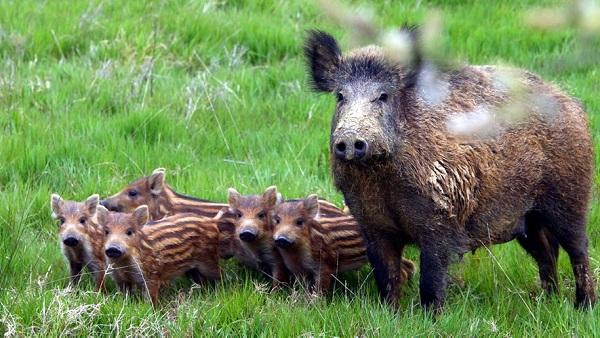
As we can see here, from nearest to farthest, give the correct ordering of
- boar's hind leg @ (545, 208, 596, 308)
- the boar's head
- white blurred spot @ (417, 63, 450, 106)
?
white blurred spot @ (417, 63, 450, 106)
the boar's head
boar's hind leg @ (545, 208, 596, 308)

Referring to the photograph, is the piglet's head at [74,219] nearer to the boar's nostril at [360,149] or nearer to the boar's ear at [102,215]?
the boar's ear at [102,215]

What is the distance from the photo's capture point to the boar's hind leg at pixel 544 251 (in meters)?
5.97

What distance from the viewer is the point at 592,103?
335 inches

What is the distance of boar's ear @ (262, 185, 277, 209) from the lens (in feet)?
21.4

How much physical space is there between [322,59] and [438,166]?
2.76 ft

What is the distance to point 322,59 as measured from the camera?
545 cm

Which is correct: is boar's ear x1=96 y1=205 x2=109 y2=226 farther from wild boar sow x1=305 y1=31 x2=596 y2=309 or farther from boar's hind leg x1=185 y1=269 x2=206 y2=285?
wild boar sow x1=305 y1=31 x2=596 y2=309

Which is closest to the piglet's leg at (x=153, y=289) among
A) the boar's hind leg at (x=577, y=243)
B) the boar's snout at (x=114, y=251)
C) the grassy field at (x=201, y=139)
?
the grassy field at (x=201, y=139)

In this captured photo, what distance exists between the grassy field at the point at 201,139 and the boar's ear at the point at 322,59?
110cm

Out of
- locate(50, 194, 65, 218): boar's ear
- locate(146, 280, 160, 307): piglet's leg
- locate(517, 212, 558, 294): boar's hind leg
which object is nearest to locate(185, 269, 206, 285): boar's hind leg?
locate(146, 280, 160, 307): piglet's leg

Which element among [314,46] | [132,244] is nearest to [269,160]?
[132,244]

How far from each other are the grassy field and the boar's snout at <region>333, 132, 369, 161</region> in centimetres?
73

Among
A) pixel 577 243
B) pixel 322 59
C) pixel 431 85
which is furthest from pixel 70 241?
pixel 577 243

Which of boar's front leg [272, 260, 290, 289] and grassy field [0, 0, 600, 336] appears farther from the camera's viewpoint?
boar's front leg [272, 260, 290, 289]
